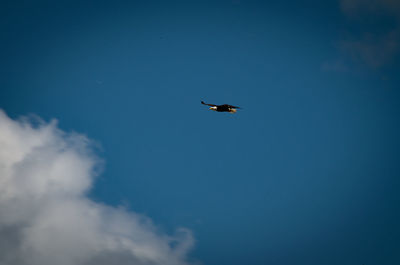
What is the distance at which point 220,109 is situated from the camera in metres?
67.6
